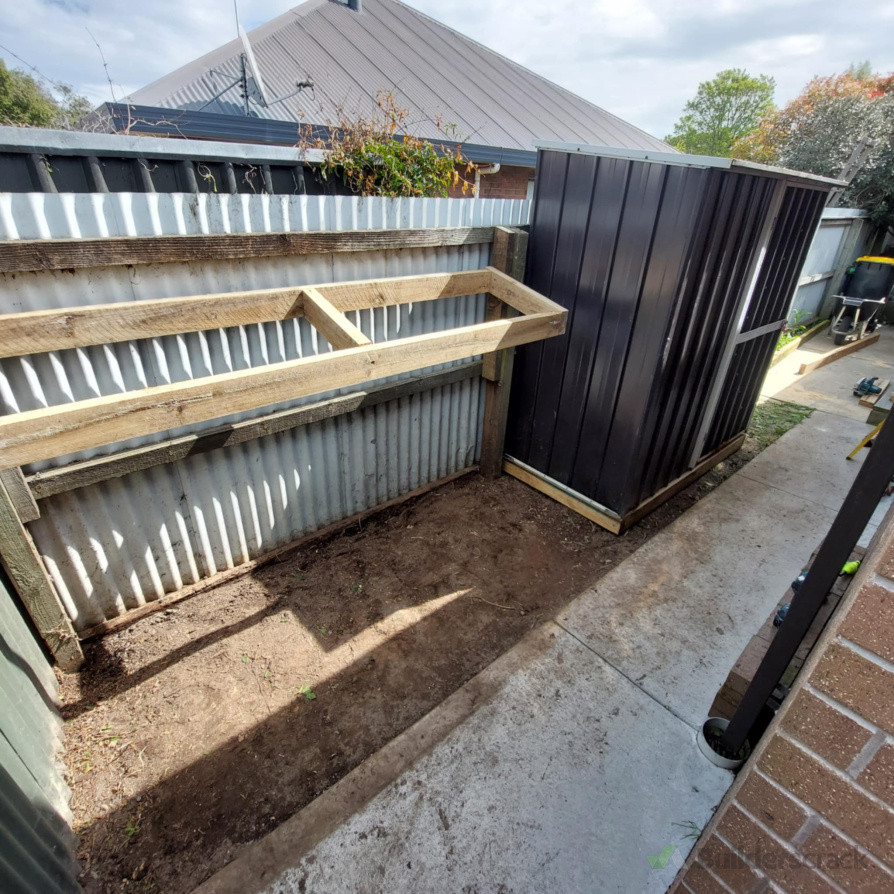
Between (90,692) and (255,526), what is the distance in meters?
1.14

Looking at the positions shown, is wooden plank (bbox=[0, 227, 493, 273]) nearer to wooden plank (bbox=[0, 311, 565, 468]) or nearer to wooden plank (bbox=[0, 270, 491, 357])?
wooden plank (bbox=[0, 270, 491, 357])

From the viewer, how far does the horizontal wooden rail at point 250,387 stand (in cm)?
150

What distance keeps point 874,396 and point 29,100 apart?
111 feet

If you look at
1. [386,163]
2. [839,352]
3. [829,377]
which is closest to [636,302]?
[386,163]

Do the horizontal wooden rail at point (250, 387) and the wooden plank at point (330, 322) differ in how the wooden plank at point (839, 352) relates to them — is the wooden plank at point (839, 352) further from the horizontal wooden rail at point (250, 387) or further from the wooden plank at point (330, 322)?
the wooden plank at point (330, 322)

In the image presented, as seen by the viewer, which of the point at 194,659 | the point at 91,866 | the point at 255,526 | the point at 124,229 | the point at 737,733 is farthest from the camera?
the point at 255,526

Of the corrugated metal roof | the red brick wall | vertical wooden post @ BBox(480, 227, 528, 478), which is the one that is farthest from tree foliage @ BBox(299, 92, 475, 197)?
the red brick wall

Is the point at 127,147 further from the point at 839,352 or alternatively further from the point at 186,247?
the point at 839,352

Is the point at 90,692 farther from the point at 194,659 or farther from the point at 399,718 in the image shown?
the point at 399,718

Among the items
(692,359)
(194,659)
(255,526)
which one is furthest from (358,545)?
(692,359)

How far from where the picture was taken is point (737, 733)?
193 cm

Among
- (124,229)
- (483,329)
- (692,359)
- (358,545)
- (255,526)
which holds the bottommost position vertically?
(358,545)

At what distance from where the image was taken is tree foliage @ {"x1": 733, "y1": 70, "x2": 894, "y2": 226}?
442 inches

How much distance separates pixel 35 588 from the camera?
2.26 m
